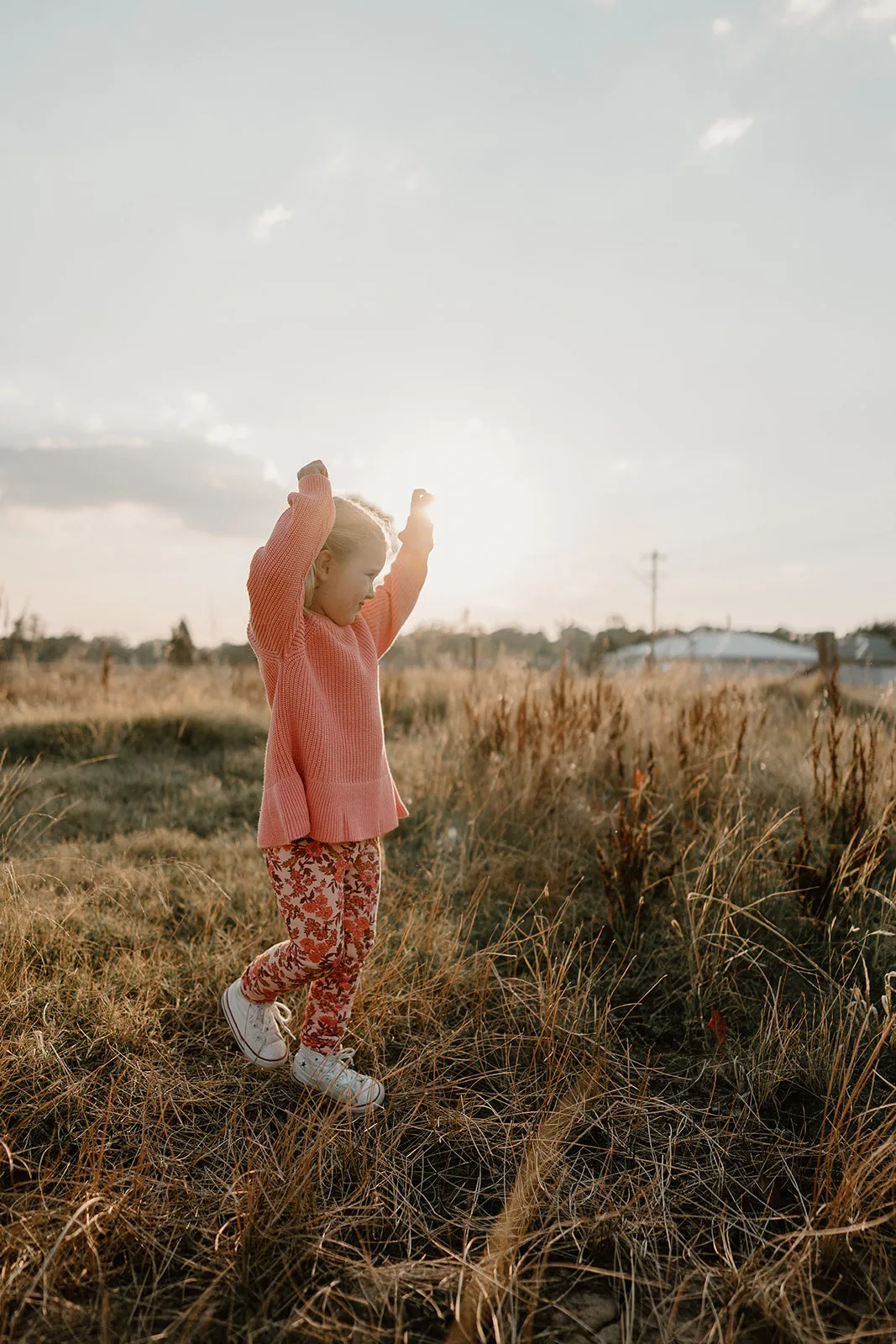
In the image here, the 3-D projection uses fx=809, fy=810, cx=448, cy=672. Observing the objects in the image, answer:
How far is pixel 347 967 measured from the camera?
6.70ft

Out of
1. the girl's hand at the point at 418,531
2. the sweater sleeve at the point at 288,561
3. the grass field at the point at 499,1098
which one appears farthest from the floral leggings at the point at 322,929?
the girl's hand at the point at 418,531

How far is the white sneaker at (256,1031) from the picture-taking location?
6.75 ft

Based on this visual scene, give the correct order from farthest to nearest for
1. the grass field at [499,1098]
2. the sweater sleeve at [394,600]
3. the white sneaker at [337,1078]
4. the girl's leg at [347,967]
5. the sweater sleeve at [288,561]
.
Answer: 1. the sweater sleeve at [394,600]
2. the girl's leg at [347,967]
3. the white sneaker at [337,1078]
4. the sweater sleeve at [288,561]
5. the grass field at [499,1098]

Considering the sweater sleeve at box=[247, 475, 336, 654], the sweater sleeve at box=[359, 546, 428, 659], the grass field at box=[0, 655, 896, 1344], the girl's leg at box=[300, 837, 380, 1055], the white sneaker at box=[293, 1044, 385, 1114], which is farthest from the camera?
the sweater sleeve at box=[359, 546, 428, 659]

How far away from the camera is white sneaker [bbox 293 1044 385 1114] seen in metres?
1.91

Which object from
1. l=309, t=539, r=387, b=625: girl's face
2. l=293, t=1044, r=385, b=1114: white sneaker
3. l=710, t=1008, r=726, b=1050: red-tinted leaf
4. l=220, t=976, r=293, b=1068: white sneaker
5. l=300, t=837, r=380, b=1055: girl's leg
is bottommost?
l=710, t=1008, r=726, b=1050: red-tinted leaf

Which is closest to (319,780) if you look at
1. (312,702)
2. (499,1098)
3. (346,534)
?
(312,702)

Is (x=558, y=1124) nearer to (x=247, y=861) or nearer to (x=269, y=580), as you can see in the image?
(x=269, y=580)

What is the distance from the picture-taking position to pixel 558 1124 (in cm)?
189

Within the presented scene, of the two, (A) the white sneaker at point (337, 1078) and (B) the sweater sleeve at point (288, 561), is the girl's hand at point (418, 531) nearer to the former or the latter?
(B) the sweater sleeve at point (288, 561)

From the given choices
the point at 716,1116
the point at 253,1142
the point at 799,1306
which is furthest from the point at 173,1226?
the point at 716,1116

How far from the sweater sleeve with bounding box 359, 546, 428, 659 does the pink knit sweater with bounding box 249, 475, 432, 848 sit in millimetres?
75

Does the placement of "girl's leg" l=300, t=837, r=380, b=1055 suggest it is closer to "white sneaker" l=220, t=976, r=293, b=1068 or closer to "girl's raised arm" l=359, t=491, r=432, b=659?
"white sneaker" l=220, t=976, r=293, b=1068

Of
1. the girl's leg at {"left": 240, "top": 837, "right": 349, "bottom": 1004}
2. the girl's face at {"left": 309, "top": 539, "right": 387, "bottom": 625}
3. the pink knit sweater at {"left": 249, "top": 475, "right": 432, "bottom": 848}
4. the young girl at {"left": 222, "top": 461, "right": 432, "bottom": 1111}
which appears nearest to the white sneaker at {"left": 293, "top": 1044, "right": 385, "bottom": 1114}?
the young girl at {"left": 222, "top": 461, "right": 432, "bottom": 1111}
